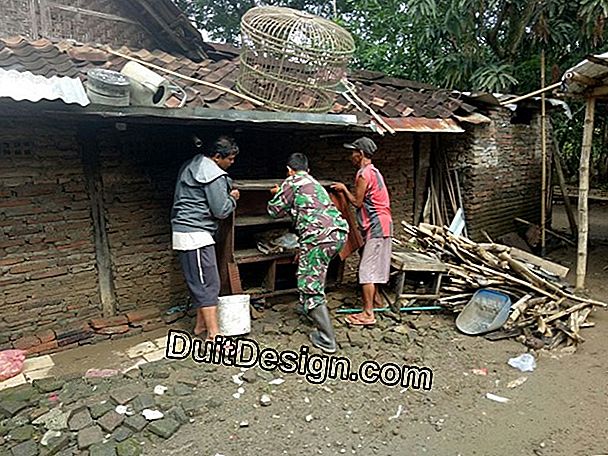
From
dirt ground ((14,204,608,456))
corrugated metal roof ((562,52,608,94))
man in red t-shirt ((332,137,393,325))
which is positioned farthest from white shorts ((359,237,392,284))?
corrugated metal roof ((562,52,608,94))

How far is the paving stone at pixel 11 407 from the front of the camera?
3295 mm

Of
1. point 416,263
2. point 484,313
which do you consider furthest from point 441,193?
point 484,313

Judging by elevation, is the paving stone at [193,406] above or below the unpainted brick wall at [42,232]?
below

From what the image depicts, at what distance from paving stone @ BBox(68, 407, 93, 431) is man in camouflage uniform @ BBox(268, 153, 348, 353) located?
2.02 meters

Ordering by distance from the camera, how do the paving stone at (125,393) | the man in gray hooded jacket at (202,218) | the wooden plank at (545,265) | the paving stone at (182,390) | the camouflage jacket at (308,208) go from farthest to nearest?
the wooden plank at (545,265) → the camouflage jacket at (308,208) → the man in gray hooded jacket at (202,218) → the paving stone at (182,390) → the paving stone at (125,393)

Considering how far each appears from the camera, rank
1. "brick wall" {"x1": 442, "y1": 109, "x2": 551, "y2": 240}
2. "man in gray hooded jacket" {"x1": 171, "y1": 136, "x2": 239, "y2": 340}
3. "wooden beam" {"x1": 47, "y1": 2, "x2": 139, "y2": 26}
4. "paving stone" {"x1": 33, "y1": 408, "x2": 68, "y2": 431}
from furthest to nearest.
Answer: "brick wall" {"x1": 442, "y1": 109, "x2": 551, "y2": 240} < "wooden beam" {"x1": 47, "y1": 2, "x2": 139, "y2": 26} < "man in gray hooded jacket" {"x1": 171, "y1": 136, "x2": 239, "y2": 340} < "paving stone" {"x1": 33, "y1": 408, "x2": 68, "y2": 431}

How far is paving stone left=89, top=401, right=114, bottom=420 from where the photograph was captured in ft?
10.7

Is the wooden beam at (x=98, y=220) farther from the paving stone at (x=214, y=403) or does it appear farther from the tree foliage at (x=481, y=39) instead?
the tree foliage at (x=481, y=39)

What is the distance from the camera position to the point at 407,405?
3641 mm

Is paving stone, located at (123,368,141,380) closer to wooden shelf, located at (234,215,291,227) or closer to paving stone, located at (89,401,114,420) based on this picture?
paving stone, located at (89,401,114,420)

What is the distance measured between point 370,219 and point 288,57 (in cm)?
190

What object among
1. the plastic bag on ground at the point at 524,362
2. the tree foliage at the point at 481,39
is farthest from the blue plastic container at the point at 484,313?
the tree foliage at the point at 481,39

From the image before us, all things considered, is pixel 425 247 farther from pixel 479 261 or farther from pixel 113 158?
pixel 113 158

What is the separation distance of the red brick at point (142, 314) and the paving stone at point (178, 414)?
1.82 m
